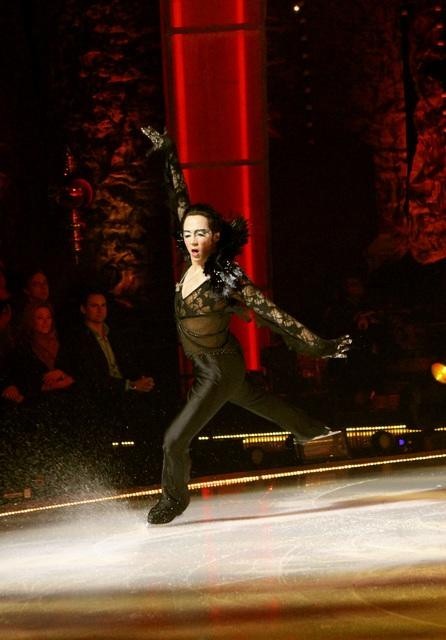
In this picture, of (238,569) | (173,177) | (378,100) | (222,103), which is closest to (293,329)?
(173,177)

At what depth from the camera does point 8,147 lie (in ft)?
33.1

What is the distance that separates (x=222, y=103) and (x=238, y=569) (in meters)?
5.70

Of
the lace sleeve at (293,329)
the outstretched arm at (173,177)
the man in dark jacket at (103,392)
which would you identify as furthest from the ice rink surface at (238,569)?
the outstretched arm at (173,177)

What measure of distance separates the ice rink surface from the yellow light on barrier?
2.52 metres

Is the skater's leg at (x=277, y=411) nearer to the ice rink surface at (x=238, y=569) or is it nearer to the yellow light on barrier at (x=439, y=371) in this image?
the ice rink surface at (x=238, y=569)

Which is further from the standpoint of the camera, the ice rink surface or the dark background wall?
the dark background wall

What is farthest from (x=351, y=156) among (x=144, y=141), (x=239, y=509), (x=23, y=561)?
(x=23, y=561)

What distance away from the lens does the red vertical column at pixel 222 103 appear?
381 inches

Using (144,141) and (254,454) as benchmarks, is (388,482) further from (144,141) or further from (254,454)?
(144,141)

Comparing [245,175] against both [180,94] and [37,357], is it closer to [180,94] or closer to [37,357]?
[180,94]

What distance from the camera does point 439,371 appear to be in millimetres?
9258

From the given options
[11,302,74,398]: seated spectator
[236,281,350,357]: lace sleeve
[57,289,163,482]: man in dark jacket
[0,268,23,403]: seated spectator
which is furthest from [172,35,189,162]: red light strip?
[236,281,350,357]: lace sleeve

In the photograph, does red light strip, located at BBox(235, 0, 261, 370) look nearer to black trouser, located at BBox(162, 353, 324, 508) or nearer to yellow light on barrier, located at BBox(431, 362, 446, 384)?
yellow light on barrier, located at BBox(431, 362, 446, 384)

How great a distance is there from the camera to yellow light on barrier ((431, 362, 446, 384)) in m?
9.23
